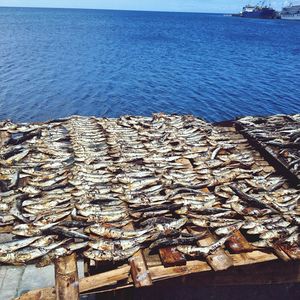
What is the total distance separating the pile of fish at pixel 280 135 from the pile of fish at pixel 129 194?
53cm

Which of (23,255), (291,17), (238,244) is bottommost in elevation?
(23,255)

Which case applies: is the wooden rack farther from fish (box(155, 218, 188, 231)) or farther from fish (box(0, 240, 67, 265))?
fish (box(0, 240, 67, 265))

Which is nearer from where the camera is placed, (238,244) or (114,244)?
(114,244)

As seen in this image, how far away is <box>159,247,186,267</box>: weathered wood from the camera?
529cm

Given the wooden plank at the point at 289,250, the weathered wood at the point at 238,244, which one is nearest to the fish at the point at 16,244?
the weathered wood at the point at 238,244

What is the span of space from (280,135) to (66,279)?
886 cm

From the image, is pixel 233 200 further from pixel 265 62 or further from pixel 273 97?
pixel 265 62

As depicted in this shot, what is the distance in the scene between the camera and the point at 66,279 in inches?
192

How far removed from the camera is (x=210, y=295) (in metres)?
8.94

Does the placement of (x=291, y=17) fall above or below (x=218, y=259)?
above

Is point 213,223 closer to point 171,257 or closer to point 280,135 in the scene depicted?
point 171,257

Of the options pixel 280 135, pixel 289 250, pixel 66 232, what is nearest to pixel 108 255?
pixel 66 232

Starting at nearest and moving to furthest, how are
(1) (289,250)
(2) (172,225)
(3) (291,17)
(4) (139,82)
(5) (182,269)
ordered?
1. (5) (182,269)
2. (1) (289,250)
3. (2) (172,225)
4. (4) (139,82)
5. (3) (291,17)

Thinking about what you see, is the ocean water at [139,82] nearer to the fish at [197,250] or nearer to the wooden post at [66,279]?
the fish at [197,250]
